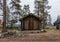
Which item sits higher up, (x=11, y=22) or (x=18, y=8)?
(x=18, y=8)

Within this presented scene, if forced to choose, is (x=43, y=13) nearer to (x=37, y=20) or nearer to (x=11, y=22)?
(x=11, y=22)

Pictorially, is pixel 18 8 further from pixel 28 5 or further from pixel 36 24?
pixel 36 24

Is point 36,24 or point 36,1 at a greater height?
point 36,1

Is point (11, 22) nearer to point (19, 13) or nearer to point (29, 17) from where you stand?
point (19, 13)

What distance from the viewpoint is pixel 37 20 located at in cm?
4541

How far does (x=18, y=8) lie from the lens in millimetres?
72625

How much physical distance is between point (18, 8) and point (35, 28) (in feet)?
92.5

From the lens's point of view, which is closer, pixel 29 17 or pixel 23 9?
pixel 29 17

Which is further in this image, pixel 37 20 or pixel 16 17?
pixel 16 17

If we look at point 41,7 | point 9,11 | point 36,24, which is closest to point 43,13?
point 41,7

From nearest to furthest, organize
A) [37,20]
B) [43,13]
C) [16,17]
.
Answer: [37,20] → [16,17] → [43,13]

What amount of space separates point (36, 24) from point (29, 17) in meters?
2.30

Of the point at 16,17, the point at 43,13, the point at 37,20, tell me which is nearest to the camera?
the point at 37,20

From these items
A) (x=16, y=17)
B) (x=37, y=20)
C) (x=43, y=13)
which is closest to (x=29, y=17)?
(x=37, y=20)
